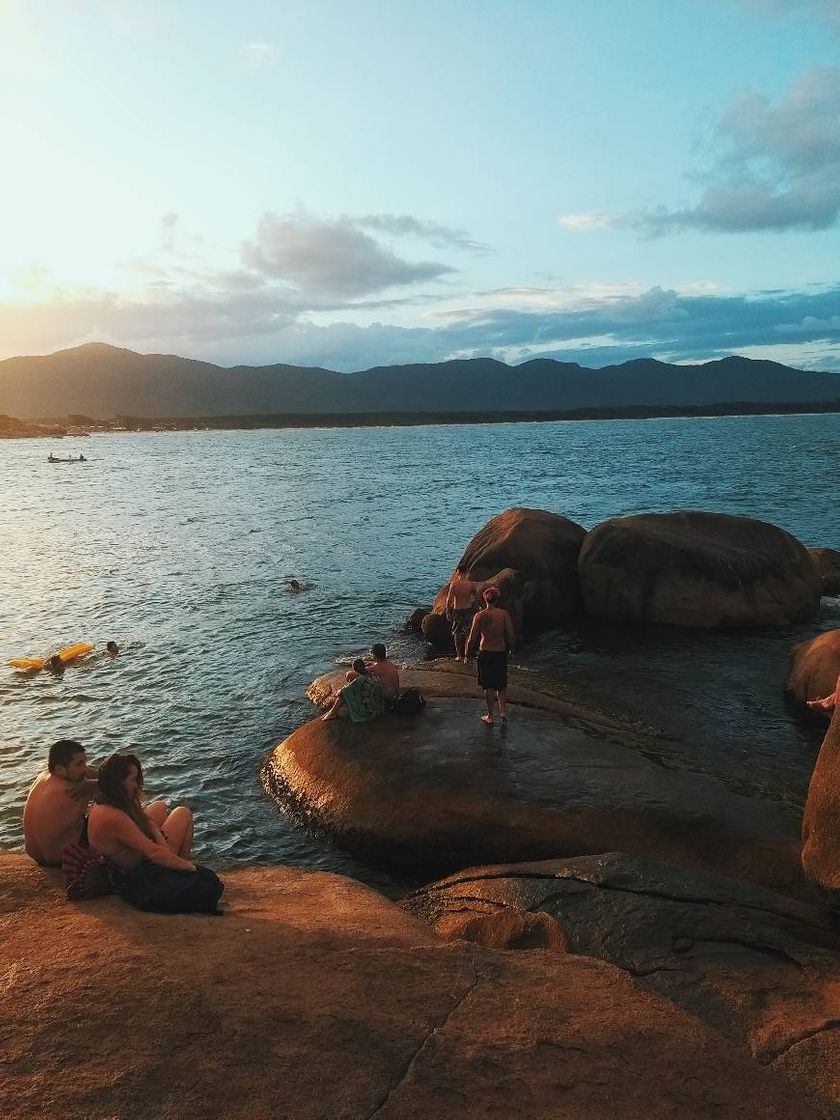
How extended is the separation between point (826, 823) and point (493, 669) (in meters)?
5.78

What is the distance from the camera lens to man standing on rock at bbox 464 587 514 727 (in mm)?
12938

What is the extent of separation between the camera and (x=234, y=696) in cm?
1792

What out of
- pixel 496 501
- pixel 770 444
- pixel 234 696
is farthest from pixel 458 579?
pixel 770 444

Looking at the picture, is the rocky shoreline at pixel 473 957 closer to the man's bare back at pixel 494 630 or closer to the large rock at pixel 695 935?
the large rock at pixel 695 935

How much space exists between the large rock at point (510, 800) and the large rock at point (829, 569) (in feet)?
51.2

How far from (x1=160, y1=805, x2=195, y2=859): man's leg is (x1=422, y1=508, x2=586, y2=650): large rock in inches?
502

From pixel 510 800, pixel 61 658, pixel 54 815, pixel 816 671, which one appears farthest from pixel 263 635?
pixel 54 815

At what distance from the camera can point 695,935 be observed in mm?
7258

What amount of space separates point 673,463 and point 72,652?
85.5 meters

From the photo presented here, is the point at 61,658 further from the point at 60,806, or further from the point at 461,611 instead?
the point at 60,806

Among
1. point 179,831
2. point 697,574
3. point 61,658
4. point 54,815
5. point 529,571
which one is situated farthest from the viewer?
point 529,571

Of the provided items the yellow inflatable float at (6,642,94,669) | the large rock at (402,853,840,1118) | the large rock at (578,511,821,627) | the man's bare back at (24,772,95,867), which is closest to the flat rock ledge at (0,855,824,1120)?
the large rock at (402,853,840,1118)

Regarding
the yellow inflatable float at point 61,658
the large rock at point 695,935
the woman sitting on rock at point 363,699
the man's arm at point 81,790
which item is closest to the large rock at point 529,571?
the woman sitting on rock at point 363,699

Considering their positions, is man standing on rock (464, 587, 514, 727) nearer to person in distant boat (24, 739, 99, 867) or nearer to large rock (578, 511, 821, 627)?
person in distant boat (24, 739, 99, 867)
